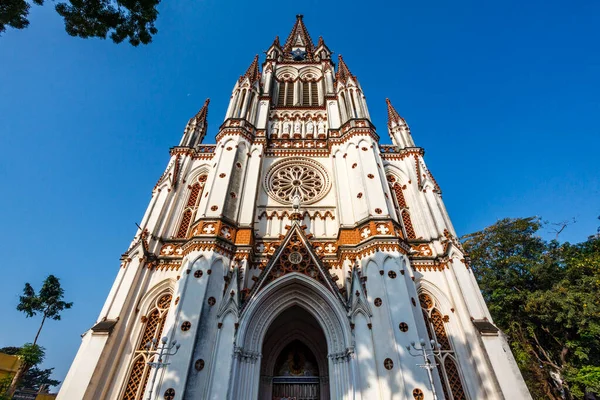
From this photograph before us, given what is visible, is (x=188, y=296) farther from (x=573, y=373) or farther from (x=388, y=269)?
(x=573, y=373)

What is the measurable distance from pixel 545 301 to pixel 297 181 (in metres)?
15.0

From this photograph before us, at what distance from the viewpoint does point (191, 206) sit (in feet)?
50.7

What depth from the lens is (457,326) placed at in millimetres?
11414

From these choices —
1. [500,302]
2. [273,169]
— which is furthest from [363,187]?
[500,302]

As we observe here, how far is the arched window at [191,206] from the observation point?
14.5 metres

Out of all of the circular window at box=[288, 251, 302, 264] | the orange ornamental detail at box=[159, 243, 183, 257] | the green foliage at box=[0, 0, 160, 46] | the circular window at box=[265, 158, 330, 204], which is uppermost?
the circular window at box=[265, 158, 330, 204]

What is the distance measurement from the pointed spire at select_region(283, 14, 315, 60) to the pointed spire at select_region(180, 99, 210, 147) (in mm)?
13436

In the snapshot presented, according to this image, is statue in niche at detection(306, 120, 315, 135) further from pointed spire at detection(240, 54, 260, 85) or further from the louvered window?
pointed spire at detection(240, 54, 260, 85)

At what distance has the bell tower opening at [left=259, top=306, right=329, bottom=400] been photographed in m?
11.5

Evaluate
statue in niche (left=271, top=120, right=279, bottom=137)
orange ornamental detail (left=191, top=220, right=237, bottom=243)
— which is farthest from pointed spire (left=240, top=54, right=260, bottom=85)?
orange ornamental detail (left=191, top=220, right=237, bottom=243)

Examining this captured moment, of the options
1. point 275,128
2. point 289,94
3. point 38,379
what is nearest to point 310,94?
point 289,94

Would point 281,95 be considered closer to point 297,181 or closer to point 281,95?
point 281,95

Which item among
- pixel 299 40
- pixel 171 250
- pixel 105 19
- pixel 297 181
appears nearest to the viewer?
pixel 105 19

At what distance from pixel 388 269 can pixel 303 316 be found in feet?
14.0
